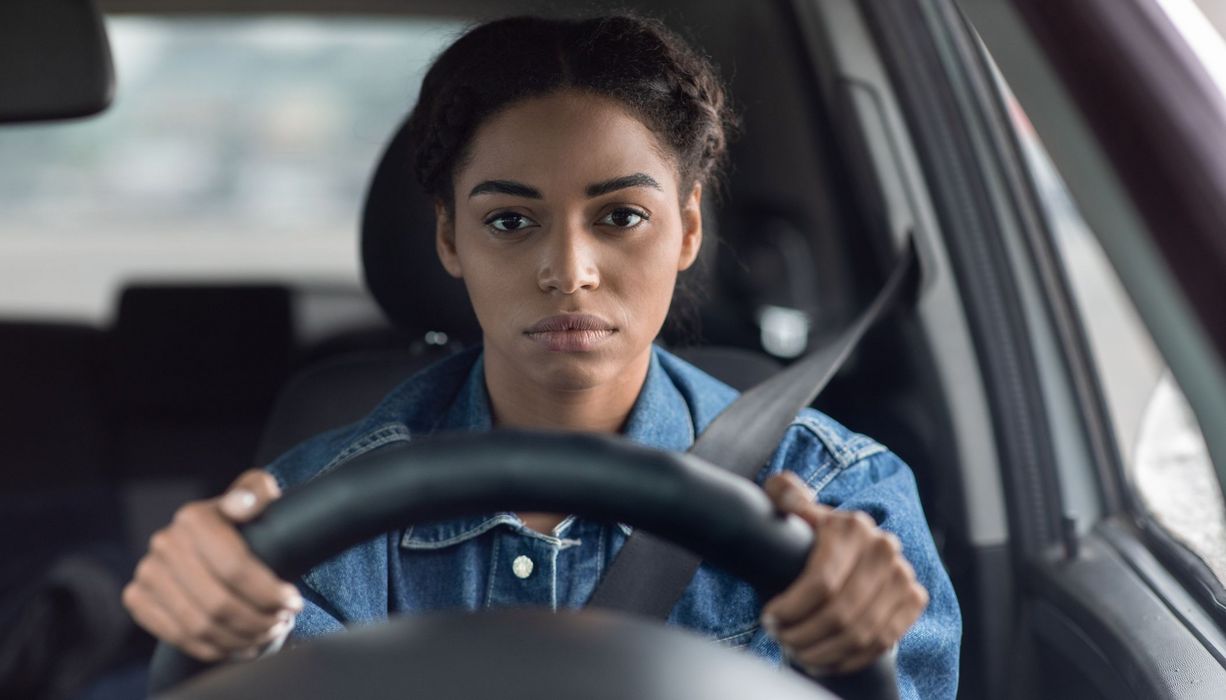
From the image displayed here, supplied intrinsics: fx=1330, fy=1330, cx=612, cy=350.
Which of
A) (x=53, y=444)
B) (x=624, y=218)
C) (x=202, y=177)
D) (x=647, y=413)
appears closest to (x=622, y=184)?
(x=624, y=218)

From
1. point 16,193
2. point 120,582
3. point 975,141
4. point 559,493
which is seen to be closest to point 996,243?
point 975,141

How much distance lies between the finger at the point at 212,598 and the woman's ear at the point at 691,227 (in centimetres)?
62

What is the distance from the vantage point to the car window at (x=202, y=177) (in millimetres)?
4105

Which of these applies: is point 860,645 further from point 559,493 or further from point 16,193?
point 16,193

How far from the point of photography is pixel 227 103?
4793 millimetres

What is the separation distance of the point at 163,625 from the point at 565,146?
55 cm

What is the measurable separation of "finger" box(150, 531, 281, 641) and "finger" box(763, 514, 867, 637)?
27 centimetres

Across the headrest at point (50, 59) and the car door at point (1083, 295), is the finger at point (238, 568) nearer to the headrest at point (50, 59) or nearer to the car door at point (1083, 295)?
the car door at point (1083, 295)

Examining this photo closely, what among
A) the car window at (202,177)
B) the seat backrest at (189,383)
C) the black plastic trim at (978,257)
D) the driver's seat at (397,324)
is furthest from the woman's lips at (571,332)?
the car window at (202,177)

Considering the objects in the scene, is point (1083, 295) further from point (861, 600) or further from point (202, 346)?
point (202, 346)

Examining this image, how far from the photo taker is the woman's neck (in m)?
1.22

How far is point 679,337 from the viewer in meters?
1.54

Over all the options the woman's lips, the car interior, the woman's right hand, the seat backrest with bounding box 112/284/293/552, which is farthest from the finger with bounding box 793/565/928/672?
the seat backrest with bounding box 112/284/293/552

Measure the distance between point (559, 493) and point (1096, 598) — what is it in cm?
81
